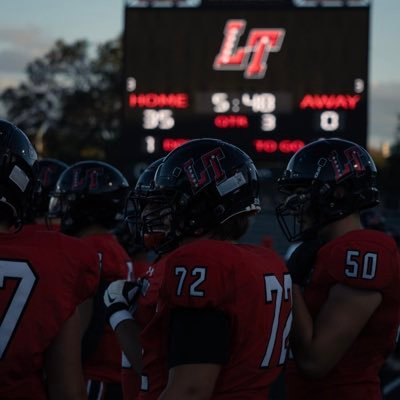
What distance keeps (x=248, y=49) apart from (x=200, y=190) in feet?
33.2

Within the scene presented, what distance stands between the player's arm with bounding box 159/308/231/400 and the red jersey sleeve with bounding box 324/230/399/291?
2.27 feet

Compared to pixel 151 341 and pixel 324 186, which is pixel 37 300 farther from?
pixel 324 186

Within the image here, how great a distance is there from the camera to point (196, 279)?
7.05 feet

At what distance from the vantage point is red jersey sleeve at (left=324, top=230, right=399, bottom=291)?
107 inches

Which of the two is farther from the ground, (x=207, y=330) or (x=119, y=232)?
(x=207, y=330)

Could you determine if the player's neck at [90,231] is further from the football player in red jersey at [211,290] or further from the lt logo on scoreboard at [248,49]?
the lt logo on scoreboard at [248,49]

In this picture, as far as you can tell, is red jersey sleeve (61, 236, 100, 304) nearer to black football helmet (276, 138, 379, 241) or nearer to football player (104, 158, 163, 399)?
football player (104, 158, 163, 399)

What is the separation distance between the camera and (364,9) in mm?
12180

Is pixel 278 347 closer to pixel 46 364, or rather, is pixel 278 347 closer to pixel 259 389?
pixel 259 389

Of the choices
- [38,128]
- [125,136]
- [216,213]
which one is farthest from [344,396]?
[38,128]

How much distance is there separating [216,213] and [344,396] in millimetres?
839

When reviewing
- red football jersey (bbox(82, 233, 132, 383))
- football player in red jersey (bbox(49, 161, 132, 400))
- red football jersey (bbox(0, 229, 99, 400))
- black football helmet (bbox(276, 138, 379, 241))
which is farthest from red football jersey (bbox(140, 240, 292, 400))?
red football jersey (bbox(82, 233, 132, 383))

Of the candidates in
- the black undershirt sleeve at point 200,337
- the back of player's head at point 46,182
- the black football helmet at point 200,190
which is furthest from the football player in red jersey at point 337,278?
the back of player's head at point 46,182

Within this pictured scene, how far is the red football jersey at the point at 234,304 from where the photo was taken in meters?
2.16
